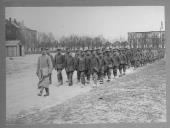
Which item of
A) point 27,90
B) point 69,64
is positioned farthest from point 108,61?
point 27,90

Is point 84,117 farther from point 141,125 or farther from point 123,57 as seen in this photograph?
point 123,57

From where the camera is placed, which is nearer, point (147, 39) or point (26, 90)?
point (26, 90)

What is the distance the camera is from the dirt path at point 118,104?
2.83 m

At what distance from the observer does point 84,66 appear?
2.98 metres

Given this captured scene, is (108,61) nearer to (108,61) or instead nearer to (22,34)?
(108,61)

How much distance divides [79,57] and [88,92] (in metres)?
0.45

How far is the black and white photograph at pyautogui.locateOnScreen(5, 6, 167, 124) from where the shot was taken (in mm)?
2848

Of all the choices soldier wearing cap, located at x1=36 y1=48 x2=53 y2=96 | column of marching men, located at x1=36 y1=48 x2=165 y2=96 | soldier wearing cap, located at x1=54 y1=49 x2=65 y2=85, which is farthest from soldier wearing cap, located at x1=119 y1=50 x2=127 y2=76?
soldier wearing cap, located at x1=36 y1=48 x2=53 y2=96

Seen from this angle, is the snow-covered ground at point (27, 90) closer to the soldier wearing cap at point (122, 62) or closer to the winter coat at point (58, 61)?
the winter coat at point (58, 61)

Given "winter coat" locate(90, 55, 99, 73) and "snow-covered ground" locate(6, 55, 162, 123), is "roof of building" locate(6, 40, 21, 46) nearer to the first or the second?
"snow-covered ground" locate(6, 55, 162, 123)

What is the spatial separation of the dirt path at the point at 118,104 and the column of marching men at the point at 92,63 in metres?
0.12

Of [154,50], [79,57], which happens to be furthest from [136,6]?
[79,57]

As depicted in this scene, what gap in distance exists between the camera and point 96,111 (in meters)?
2.85

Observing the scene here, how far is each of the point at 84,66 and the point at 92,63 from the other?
0.11m
